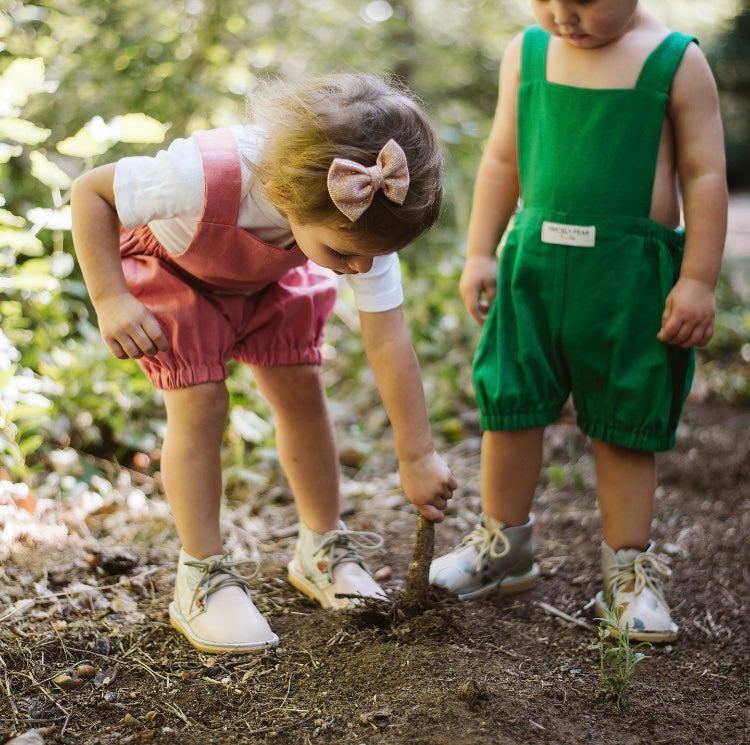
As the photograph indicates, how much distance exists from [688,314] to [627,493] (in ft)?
1.53

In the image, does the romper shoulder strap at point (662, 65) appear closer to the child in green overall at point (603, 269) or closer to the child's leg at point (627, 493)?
the child in green overall at point (603, 269)

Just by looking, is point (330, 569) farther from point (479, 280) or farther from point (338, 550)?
point (479, 280)

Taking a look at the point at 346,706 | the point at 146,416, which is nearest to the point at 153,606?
the point at 346,706

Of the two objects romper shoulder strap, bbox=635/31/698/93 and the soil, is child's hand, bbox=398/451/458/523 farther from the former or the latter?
romper shoulder strap, bbox=635/31/698/93

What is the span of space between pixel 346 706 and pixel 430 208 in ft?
3.08

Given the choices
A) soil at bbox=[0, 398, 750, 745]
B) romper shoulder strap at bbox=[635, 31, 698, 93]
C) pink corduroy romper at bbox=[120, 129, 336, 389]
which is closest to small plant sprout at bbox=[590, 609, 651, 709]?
soil at bbox=[0, 398, 750, 745]

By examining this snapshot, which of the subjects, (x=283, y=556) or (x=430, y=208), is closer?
(x=430, y=208)

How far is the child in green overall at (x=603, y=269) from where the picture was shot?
1.89m

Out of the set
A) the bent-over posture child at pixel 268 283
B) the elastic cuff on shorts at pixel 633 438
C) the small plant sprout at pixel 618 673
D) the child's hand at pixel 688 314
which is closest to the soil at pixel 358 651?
the small plant sprout at pixel 618 673

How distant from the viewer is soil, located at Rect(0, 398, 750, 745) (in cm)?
153

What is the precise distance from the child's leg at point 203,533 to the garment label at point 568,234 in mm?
830

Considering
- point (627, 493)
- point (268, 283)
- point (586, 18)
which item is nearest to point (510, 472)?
point (627, 493)

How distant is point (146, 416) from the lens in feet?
9.76

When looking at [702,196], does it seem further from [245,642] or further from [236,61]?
[236,61]
